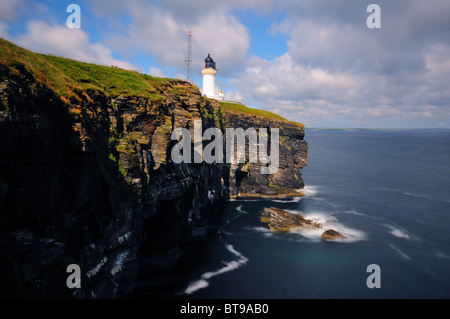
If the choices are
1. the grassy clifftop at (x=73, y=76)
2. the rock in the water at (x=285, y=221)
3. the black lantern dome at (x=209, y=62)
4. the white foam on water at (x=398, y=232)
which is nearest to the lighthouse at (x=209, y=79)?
the black lantern dome at (x=209, y=62)

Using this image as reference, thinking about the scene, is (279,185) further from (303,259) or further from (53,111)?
(53,111)

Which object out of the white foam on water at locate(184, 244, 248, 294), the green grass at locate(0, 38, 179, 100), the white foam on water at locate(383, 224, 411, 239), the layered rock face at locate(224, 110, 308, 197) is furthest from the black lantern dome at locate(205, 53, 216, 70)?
the white foam on water at locate(383, 224, 411, 239)

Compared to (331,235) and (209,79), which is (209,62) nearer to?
(209,79)

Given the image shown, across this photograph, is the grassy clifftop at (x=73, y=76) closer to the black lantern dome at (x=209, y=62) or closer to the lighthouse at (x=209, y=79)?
the lighthouse at (x=209, y=79)

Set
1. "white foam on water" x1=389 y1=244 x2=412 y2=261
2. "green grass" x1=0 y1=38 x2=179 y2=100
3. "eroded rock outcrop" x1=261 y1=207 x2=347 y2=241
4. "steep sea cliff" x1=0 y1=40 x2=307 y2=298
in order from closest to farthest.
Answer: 1. "steep sea cliff" x1=0 y1=40 x2=307 y2=298
2. "green grass" x1=0 y1=38 x2=179 y2=100
3. "white foam on water" x1=389 y1=244 x2=412 y2=261
4. "eroded rock outcrop" x1=261 y1=207 x2=347 y2=241

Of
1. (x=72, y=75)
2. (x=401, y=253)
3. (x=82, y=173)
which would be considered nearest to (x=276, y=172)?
(x=401, y=253)

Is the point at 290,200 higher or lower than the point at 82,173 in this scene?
lower

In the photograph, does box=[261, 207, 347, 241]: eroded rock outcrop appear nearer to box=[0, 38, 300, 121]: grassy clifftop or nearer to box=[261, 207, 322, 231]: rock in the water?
box=[261, 207, 322, 231]: rock in the water
